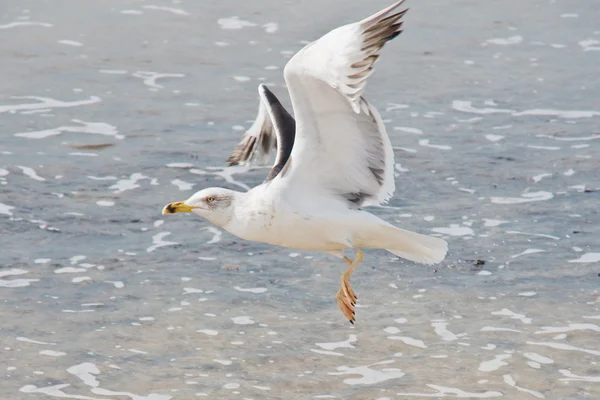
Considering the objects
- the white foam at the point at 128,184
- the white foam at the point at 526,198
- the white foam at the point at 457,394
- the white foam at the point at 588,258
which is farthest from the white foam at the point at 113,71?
the white foam at the point at 457,394

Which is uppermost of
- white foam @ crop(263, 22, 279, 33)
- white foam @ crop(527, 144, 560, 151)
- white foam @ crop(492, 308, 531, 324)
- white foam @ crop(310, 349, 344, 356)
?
white foam @ crop(263, 22, 279, 33)

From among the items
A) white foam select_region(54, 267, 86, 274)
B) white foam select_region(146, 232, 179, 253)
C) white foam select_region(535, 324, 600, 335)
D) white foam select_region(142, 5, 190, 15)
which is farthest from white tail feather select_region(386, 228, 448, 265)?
white foam select_region(142, 5, 190, 15)

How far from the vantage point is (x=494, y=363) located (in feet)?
28.2

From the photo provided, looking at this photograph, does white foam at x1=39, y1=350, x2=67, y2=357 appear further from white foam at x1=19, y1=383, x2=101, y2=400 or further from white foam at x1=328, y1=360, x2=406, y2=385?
white foam at x1=328, y1=360, x2=406, y2=385

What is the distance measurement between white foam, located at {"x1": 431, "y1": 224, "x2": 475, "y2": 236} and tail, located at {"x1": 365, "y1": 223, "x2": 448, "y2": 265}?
2595mm

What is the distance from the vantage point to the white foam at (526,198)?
11.8 metres

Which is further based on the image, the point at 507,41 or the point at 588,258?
the point at 507,41

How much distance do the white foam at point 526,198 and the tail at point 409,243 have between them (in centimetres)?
357

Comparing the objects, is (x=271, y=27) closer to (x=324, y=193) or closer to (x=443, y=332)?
(x=443, y=332)

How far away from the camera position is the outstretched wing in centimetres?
688

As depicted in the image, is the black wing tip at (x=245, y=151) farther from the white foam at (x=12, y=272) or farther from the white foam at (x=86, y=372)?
the white foam at (x=86, y=372)

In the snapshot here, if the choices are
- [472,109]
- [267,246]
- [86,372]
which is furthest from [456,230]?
[86,372]

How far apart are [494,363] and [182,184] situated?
471 cm

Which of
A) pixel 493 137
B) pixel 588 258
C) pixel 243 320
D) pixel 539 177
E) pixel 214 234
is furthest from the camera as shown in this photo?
pixel 493 137
